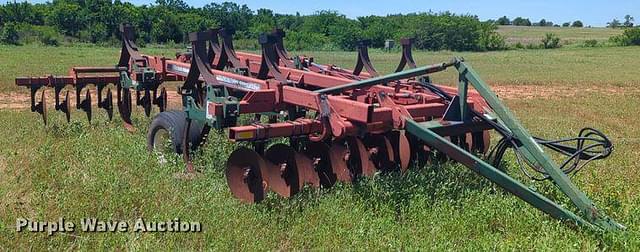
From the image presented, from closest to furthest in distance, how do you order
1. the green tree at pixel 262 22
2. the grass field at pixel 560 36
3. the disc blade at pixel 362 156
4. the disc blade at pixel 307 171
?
the disc blade at pixel 307 171
the disc blade at pixel 362 156
the green tree at pixel 262 22
the grass field at pixel 560 36

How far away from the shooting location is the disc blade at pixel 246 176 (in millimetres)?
5008

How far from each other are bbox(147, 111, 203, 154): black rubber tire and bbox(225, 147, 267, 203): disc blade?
4.15ft

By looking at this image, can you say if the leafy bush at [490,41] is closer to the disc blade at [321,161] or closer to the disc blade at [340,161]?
the disc blade at [340,161]

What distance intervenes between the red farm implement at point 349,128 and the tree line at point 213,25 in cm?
3671

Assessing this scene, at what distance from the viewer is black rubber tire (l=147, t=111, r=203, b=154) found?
641 centimetres

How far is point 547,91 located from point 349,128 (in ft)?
47.9

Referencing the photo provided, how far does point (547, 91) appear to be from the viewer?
1781 centimetres

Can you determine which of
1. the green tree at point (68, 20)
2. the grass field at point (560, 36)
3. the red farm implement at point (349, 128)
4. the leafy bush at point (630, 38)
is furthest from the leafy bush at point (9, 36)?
the leafy bush at point (630, 38)

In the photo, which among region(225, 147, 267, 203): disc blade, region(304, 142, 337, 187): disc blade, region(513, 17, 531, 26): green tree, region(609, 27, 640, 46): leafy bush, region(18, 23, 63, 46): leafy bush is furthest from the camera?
region(513, 17, 531, 26): green tree

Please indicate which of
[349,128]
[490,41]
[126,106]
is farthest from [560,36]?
[349,128]

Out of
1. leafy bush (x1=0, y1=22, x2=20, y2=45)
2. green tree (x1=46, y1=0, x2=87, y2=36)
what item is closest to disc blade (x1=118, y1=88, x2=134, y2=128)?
leafy bush (x1=0, y1=22, x2=20, y2=45)

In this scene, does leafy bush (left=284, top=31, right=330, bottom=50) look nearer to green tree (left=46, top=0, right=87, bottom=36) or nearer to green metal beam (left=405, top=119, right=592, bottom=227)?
green tree (left=46, top=0, right=87, bottom=36)

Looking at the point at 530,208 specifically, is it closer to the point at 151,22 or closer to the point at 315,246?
the point at 315,246

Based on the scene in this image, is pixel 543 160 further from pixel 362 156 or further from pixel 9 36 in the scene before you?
pixel 9 36
